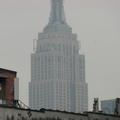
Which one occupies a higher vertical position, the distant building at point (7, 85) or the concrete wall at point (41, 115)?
the distant building at point (7, 85)

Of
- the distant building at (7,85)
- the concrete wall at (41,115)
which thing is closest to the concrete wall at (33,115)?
the concrete wall at (41,115)

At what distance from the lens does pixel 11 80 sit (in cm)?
7950

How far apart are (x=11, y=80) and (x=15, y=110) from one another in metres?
13.6

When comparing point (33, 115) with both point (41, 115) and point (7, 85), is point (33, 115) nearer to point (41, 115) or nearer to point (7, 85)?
point (41, 115)

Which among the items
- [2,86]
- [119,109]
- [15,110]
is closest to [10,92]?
[2,86]

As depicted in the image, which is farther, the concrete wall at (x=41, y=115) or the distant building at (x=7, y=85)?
the distant building at (x=7, y=85)

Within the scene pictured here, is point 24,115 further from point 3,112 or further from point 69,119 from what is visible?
point 69,119

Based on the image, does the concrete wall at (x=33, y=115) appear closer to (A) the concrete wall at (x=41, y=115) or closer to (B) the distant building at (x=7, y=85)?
(A) the concrete wall at (x=41, y=115)

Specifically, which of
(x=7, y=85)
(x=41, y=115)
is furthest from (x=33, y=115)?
(x=7, y=85)

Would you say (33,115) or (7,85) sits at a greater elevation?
(7,85)

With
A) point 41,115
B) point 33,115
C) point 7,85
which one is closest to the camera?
point 33,115

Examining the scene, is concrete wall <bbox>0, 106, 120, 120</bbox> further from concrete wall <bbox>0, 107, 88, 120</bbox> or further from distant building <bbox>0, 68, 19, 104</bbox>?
distant building <bbox>0, 68, 19, 104</bbox>

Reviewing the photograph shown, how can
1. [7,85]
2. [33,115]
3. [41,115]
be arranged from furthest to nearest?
[7,85]
[41,115]
[33,115]

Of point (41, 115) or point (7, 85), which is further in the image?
point (7, 85)
